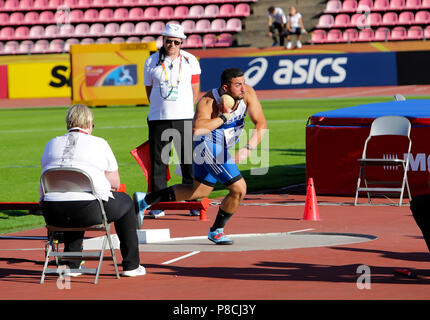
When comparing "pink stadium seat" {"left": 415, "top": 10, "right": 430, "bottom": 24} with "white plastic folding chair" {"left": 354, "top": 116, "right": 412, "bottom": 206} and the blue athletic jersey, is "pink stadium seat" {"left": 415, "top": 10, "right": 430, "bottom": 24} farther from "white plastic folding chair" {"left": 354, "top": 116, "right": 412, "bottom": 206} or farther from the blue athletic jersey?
the blue athletic jersey

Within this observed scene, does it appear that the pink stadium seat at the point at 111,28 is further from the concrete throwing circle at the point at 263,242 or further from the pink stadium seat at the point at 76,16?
the concrete throwing circle at the point at 263,242

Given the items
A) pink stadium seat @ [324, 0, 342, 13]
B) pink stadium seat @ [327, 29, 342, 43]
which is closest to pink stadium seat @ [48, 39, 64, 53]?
pink stadium seat @ [324, 0, 342, 13]

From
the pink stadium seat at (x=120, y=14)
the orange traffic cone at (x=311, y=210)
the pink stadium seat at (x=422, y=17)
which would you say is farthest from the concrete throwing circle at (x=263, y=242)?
the pink stadium seat at (x=120, y=14)

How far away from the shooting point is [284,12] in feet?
125

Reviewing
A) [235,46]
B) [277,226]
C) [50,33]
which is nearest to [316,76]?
[235,46]

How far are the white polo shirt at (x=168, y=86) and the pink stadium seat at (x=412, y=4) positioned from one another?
27.5 m

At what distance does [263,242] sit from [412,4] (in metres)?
29.9

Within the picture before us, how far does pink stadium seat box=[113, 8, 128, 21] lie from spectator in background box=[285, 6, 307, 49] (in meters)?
9.16

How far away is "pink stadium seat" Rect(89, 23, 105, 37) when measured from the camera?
135ft

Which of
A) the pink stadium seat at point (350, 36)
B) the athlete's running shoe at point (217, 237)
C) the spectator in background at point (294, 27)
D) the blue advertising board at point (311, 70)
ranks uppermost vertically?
the spectator in background at point (294, 27)

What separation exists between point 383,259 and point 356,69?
25776 mm

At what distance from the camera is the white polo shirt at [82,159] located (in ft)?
23.5

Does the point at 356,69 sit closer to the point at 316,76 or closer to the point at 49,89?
the point at 316,76

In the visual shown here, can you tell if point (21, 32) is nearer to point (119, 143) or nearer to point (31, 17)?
point (31, 17)
